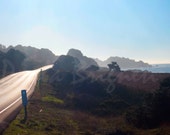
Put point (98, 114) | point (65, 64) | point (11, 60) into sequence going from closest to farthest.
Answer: point (98, 114)
point (65, 64)
point (11, 60)

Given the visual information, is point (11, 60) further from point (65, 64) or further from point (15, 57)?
point (65, 64)

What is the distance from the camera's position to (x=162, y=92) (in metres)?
29.0

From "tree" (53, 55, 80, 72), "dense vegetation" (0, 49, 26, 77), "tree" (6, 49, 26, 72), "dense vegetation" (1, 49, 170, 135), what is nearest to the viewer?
"dense vegetation" (1, 49, 170, 135)

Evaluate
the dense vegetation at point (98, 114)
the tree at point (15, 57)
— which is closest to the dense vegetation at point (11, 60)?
the tree at point (15, 57)

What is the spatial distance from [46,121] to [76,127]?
2.23m

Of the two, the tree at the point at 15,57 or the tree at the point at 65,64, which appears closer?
the tree at the point at 65,64

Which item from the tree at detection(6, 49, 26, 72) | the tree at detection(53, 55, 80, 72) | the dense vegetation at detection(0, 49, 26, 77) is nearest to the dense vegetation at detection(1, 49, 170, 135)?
the tree at detection(53, 55, 80, 72)

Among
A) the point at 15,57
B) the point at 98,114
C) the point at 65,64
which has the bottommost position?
the point at 98,114

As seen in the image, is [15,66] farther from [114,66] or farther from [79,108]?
[79,108]

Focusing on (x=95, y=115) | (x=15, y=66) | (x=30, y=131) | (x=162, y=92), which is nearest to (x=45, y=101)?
(x=95, y=115)

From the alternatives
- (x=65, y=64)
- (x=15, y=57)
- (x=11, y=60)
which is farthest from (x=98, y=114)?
(x=11, y=60)

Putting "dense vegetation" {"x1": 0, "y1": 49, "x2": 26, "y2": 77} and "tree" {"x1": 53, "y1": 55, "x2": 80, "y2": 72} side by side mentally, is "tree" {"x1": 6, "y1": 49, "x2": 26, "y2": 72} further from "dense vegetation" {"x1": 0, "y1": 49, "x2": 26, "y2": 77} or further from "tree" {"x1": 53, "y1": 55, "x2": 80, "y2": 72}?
"tree" {"x1": 53, "y1": 55, "x2": 80, "y2": 72}

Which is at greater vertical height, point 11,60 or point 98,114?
point 11,60

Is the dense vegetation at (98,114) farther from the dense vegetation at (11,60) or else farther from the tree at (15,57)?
the tree at (15,57)
